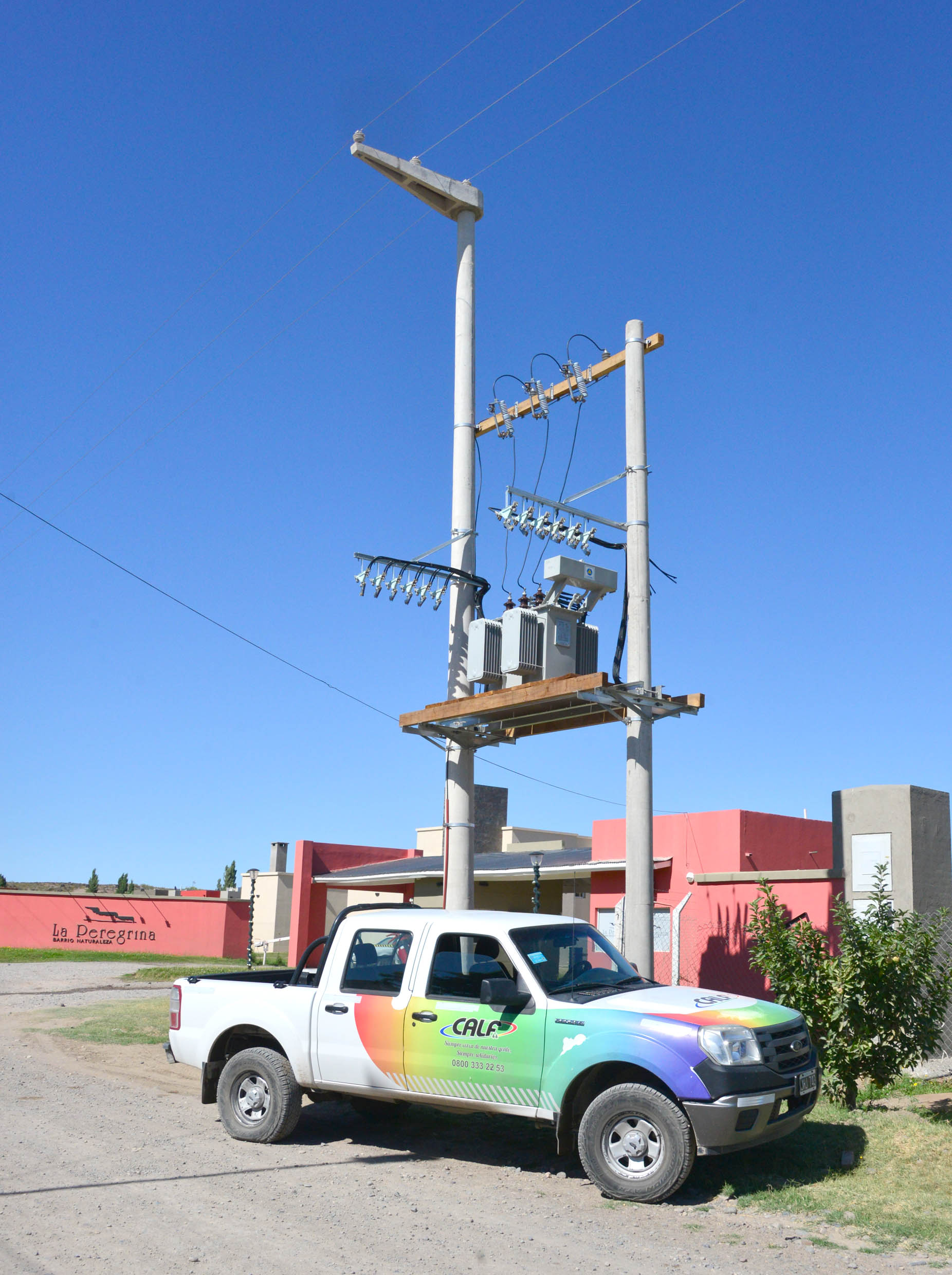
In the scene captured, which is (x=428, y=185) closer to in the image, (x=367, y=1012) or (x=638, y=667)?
(x=638, y=667)

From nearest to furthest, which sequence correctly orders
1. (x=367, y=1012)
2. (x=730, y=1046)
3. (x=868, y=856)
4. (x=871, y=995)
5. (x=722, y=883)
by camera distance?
(x=730, y=1046) < (x=367, y=1012) < (x=871, y=995) < (x=868, y=856) < (x=722, y=883)

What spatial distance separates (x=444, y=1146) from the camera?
28.4 ft

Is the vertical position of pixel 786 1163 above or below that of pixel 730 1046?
below

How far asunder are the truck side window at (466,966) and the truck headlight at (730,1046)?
147 centimetres

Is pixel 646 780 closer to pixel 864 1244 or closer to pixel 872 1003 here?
pixel 872 1003

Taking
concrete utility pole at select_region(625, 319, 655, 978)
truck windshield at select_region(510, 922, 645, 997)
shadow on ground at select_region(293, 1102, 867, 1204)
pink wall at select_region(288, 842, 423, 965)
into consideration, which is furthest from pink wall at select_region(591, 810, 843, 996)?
pink wall at select_region(288, 842, 423, 965)

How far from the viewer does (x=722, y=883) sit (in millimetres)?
15703

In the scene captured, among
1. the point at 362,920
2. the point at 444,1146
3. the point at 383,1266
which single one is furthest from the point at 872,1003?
the point at 383,1266

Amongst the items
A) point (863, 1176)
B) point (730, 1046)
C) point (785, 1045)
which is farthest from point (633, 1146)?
point (863, 1176)

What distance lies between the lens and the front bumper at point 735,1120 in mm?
6785

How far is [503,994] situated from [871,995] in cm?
369

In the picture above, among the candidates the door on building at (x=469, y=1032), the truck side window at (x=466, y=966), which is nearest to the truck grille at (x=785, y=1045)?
the door on building at (x=469, y=1032)

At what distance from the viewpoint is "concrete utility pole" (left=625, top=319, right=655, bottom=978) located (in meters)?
11.6

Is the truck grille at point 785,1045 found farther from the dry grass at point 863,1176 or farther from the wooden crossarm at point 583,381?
the wooden crossarm at point 583,381
